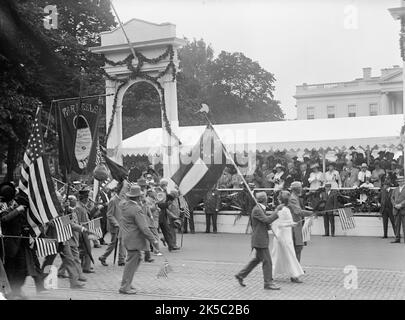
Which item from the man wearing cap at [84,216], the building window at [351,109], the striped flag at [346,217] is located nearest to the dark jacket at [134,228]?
the man wearing cap at [84,216]

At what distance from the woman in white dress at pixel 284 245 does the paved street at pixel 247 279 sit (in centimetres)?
22

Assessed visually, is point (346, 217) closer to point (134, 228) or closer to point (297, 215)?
point (297, 215)

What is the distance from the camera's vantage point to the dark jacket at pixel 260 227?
1021 cm

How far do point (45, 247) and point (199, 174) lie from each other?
3079mm

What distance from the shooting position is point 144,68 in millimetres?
21062

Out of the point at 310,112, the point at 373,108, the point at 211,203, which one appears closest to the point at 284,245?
the point at 211,203

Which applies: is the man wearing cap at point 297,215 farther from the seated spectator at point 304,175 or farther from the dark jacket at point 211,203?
the dark jacket at point 211,203

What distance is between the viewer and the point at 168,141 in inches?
813

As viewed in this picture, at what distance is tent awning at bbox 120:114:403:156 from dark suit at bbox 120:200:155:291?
11.0m

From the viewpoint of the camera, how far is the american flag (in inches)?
384

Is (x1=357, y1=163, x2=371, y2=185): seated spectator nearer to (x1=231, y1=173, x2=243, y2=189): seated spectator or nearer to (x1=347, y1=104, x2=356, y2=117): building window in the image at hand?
(x1=231, y1=173, x2=243, y2=189): seated spectator

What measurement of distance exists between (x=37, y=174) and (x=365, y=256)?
7.39m
